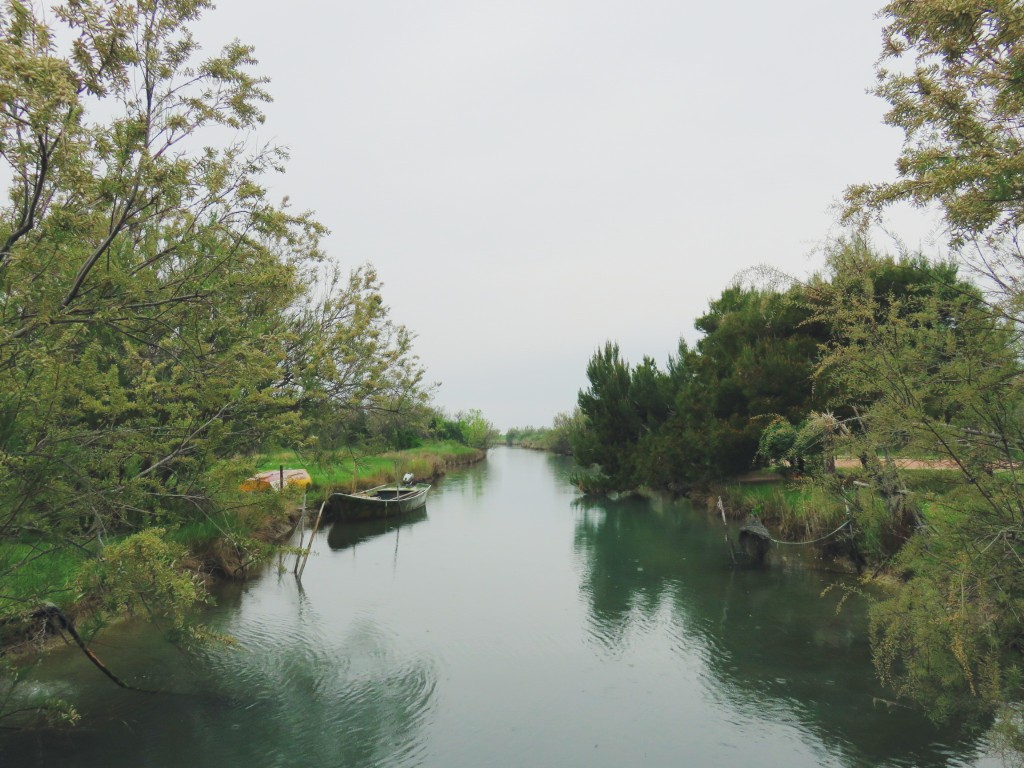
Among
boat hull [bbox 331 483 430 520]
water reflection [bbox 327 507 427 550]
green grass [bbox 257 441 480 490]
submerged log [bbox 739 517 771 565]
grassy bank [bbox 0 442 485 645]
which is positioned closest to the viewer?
grassy bank [bbox 0 442 485 645]

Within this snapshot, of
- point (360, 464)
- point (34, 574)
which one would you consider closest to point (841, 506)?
point (360, 464)

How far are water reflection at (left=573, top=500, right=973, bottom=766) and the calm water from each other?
4 cm

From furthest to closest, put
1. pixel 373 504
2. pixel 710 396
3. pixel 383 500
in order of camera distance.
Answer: pixel 710 396
pixel 373 504
pixel 383 500

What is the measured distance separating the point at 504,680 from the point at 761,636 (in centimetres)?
451

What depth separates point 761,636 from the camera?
1072 centimetres

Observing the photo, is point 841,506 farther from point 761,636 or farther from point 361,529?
point 361,529

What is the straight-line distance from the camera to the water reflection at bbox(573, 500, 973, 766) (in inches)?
285

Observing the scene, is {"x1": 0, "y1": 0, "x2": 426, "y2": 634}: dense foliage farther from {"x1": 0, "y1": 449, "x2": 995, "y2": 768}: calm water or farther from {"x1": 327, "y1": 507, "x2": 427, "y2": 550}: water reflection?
{"x1": 327, "y1": 507, "x2": 427, "y2": 550}: water reflection

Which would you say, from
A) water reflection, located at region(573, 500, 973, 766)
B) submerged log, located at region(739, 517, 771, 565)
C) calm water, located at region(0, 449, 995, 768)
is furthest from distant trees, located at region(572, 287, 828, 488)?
calm water, located at region(0, 449, 995, 768)

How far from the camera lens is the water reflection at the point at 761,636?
7.23 metres

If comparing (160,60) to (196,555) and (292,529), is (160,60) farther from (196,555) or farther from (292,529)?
(292,529)

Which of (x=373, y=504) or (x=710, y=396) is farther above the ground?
(x=710, y=396)

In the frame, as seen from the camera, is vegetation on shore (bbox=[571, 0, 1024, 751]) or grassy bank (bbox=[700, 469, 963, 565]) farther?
grassy bank (bbox=[700, 469, 963, 565])

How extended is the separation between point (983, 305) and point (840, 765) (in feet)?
15.8
